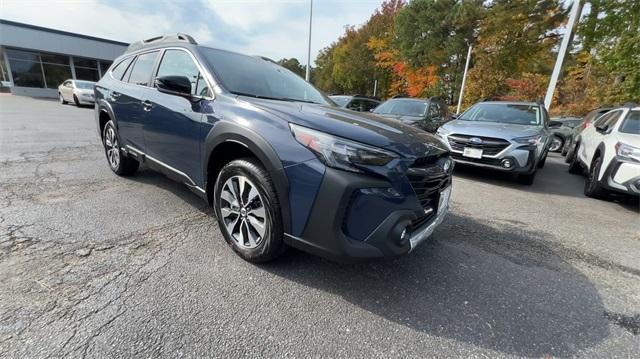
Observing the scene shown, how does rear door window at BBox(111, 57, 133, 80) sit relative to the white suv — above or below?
above

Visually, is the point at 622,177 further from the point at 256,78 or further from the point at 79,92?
the point at 79,92

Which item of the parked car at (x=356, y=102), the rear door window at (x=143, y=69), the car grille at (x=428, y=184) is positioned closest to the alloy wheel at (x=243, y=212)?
the car grille at (x=428, y=184)

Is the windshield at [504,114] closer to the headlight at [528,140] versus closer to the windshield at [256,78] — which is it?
the headlight at [528,140]

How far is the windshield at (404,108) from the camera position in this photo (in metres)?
7.43

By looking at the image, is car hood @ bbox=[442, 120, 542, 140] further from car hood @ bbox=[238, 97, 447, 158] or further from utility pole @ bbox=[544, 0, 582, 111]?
utility pole @ bbox=[544, 0, 582, 111]

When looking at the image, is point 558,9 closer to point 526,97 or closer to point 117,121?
point 526,97

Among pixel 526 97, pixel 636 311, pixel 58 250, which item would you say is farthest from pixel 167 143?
pixel 526 97

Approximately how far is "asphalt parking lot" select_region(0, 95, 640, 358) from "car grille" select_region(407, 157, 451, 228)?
56 centimetres

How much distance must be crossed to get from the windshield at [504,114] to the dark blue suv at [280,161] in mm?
4531

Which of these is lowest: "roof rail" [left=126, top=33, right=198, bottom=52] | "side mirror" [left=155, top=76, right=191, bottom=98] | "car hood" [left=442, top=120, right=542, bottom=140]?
"car hood" [left=442, top=120, right=542, bottom=140]

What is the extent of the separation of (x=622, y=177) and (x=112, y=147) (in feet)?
23.6

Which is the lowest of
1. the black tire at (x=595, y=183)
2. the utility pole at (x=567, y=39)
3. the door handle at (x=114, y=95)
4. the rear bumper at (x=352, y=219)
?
the black tire at (x=595, y=183)

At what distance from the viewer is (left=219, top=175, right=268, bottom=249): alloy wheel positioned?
220cm

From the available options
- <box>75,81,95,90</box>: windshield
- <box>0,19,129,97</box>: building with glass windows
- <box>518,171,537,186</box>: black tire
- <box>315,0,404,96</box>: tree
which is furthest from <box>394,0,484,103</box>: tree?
<box>0,19,129,97</box>: building with glass windows
